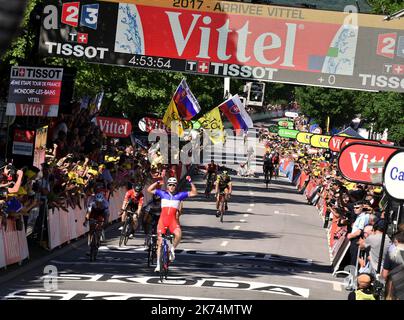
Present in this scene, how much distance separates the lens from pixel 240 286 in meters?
17.1

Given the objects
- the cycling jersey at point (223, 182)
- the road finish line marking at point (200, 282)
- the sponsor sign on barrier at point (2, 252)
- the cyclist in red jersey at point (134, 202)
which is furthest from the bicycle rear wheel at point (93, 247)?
the cycling jersey at point (223, 182)

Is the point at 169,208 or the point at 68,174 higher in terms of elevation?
the point at 68,174

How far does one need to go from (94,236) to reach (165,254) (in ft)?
10.0

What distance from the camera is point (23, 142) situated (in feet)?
72.1

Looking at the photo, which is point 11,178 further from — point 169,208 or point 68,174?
point 68,174

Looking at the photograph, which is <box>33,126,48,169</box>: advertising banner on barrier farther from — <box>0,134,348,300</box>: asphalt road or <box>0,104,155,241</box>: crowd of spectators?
<box>0,134,348,300</box>: asphalt road

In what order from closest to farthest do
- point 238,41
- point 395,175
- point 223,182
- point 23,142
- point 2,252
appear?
point 395,175 → point 2,252 → point 23,142 → point 238,41 → point 223,182

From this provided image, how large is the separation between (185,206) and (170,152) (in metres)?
8.57

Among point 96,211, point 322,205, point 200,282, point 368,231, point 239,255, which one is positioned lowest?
point 239,255

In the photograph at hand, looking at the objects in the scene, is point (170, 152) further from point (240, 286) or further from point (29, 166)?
point (240, 286)

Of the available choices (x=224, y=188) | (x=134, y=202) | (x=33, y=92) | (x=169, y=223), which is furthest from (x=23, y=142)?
(x=224, y=188)

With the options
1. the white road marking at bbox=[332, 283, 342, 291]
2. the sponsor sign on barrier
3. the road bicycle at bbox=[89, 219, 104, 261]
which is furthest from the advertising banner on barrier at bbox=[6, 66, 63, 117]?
the white road marking at bbox=[332, 283, 342, 291]

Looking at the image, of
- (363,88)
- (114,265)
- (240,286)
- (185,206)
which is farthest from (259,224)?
(240,286)

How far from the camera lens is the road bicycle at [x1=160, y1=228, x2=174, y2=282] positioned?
57.2 feet
